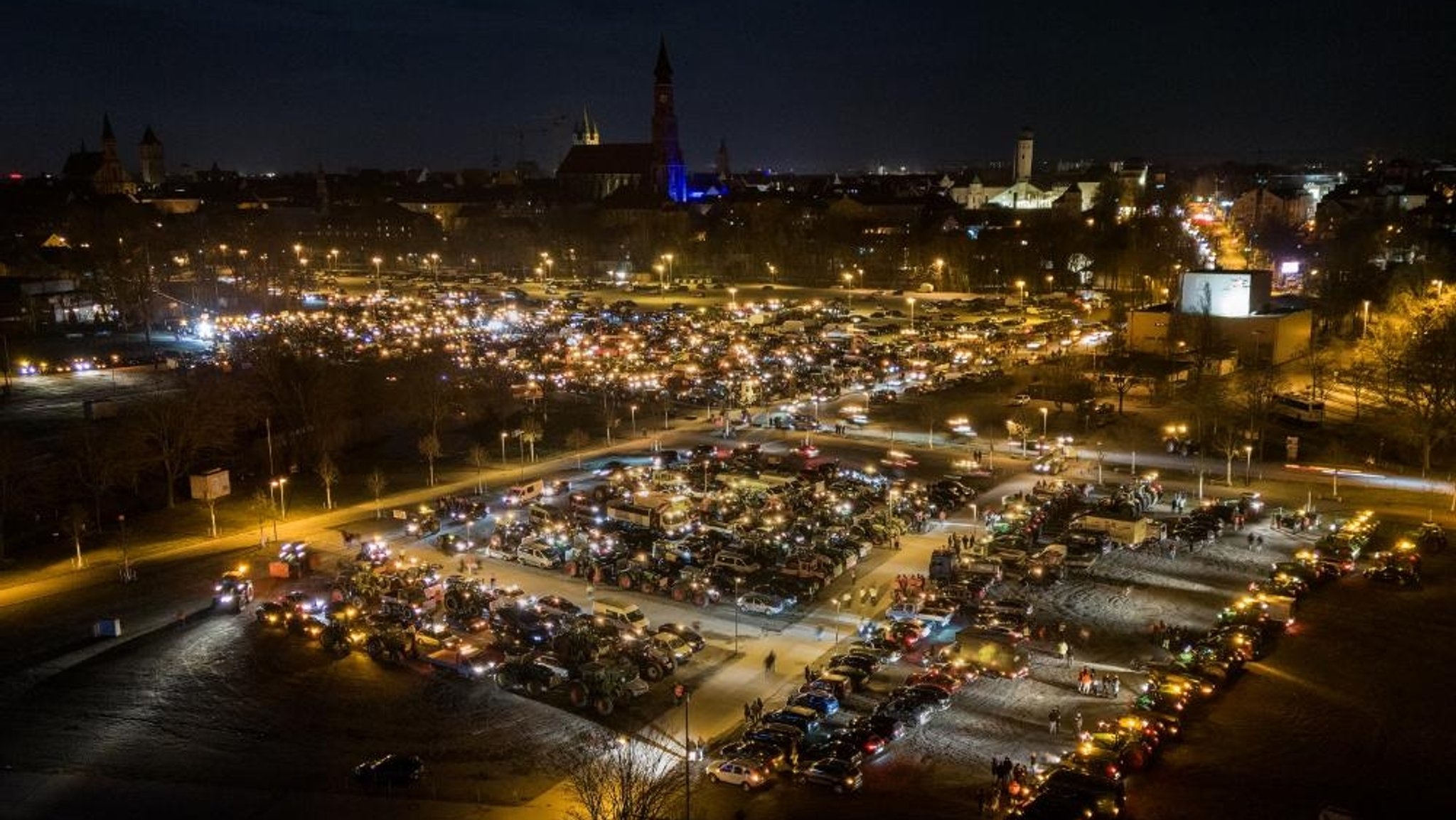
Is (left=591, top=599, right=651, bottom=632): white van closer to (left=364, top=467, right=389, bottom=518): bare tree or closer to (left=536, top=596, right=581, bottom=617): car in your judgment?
(left=536, top=596, right=581, bottom=617): car

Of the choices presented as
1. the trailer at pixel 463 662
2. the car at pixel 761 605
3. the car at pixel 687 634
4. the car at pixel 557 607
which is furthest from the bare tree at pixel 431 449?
the car at pixel 687 634

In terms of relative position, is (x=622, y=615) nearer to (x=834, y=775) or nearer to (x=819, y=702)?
(x=819, y=702)

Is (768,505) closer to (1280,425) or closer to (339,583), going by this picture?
(339,583)

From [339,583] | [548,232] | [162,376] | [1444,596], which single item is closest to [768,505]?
[339,583]

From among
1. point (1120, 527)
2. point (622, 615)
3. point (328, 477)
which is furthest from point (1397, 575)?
point (328, 477)

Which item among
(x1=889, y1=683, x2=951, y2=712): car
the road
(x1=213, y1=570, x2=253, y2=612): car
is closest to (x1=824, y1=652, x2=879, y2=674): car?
the road

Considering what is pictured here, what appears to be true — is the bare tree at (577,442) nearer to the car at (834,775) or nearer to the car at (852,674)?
the car at (852,674)
